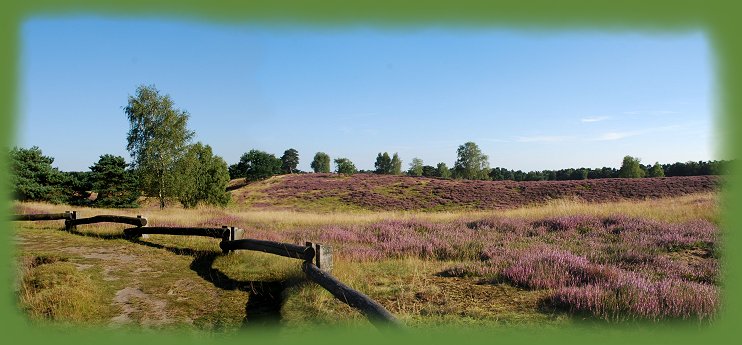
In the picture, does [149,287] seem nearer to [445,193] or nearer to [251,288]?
[251,288]

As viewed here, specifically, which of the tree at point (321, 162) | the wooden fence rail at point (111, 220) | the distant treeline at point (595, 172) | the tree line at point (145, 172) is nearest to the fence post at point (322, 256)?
the wooden fence rail at point (111, 220)

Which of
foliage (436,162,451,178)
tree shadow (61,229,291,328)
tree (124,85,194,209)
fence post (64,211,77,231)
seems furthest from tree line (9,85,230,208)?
foliage (436,162,451,178)

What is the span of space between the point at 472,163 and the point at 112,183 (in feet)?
223

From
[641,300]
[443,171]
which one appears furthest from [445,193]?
[443,171]

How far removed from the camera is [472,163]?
88.2 metres

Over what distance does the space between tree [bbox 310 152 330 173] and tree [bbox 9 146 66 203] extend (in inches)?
2974

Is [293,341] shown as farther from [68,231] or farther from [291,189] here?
[291,189]

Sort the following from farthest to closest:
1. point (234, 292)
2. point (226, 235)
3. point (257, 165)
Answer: point (257, 165), point (226, 235), point (234, 292)

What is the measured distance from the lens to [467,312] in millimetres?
5324

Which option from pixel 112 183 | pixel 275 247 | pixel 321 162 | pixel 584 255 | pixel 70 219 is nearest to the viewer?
pixel 275 247

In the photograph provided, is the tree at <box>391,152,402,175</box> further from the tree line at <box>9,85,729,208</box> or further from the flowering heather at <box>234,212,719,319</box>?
the flowering heather at <box>234,212,719,319</box>

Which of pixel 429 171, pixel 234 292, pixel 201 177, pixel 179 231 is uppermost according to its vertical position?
pixel 429 171

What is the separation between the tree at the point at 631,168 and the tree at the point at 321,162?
255 feet

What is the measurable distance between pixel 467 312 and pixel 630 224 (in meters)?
10.8
